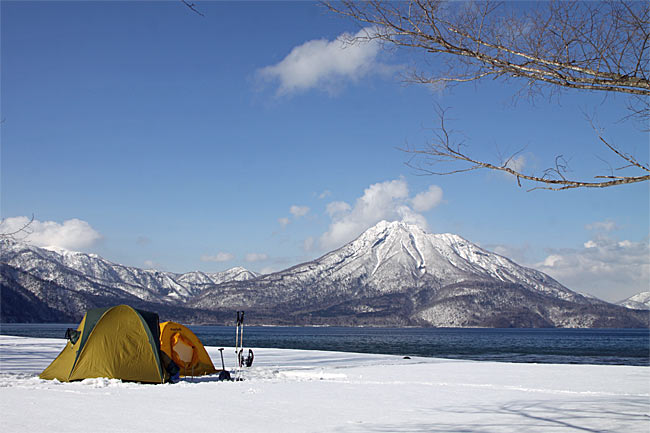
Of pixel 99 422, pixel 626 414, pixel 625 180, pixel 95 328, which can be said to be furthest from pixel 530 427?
pixel 95 328

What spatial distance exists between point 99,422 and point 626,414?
878cm

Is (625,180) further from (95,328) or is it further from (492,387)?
(95,328)

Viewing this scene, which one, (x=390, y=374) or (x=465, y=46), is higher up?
(x=465, y=46)

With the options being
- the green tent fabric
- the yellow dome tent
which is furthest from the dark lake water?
the green tent fabric

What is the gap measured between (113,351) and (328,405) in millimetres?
6721

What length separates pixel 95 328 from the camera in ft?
50.7

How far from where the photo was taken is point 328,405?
11.5m

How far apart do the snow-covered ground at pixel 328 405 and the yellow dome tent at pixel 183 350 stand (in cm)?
88

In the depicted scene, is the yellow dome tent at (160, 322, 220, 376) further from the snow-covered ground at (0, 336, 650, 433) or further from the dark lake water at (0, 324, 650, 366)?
the dark lake water at (0, 324, 650, 366)

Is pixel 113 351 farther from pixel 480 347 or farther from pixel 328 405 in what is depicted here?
pixel 480 347

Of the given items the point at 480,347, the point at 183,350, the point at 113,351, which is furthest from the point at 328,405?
the point at 480,347

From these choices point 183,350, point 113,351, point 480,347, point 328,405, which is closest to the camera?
point 328,405

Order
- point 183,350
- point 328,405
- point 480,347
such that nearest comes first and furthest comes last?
1. point 328,405
2. point 183,350
3. point 480,347

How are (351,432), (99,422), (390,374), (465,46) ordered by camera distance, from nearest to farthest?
(465,46) → (351,432) → (99,422) → (390,374)
